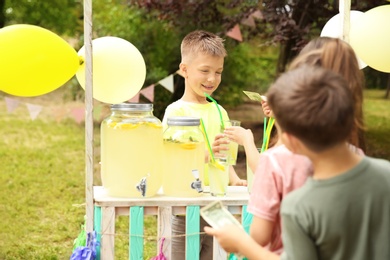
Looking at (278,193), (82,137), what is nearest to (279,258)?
(278,193)

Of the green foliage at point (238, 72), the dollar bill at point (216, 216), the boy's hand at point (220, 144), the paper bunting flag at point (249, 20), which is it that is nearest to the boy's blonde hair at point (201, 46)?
the boy's hand at point (220, 144)

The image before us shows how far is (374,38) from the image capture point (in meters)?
3.13

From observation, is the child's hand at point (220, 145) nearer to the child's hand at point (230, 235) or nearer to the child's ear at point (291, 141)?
the child's hand at point (230, 235)

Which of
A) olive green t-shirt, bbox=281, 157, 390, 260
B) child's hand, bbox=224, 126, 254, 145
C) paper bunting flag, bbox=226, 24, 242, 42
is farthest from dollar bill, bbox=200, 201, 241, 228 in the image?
paper bunting flag, bbox=226, 24, 242, 42

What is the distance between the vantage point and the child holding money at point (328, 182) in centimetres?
167

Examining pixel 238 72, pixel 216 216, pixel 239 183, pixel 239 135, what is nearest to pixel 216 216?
pixel 216 216

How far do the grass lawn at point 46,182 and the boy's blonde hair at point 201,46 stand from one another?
2.90 feet

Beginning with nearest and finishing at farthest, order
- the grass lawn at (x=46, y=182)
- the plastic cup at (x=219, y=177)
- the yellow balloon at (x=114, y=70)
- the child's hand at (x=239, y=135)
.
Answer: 1. the child's hand at (x=239, y=135)
2. the plastic cup at (x=219, y=177)
3. the yellow balloon at (x=114, y=70)
4. the grass lawn at (x=46, y=182)

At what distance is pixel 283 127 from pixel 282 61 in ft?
18.9

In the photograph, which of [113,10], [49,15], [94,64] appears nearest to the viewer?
[94,64]

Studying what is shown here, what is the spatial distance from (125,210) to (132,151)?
9.4 inches

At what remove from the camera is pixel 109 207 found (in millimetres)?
2637

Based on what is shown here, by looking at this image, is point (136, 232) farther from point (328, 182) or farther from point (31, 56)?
point (328, 182)

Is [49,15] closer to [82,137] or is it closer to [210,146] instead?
[82,137]
